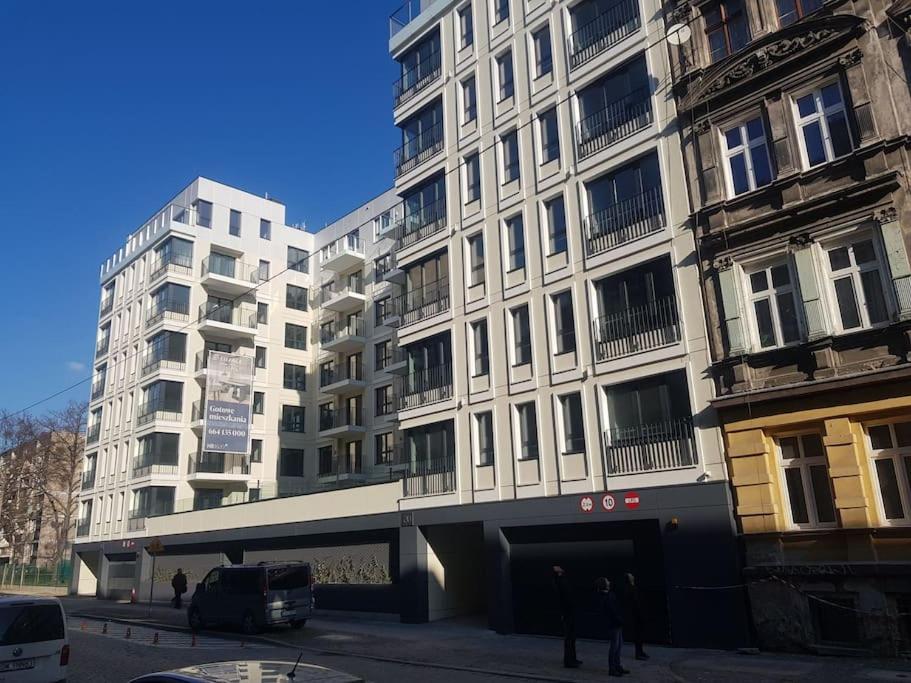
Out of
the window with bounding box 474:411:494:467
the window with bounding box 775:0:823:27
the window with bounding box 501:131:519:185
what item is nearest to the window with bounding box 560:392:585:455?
the window with bounding box 474:411:494:467

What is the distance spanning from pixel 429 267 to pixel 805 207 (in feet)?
44.5

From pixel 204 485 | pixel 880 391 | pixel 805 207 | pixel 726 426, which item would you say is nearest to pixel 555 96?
pixel 805 207

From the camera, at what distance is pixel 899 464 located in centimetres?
1345

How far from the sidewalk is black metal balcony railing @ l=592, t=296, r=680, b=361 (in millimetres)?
7116

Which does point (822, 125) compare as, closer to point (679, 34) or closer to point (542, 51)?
point (679, 34)

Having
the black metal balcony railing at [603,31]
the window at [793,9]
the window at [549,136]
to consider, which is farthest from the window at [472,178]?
the window at [793,9]

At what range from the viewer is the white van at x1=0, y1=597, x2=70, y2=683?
10.7 m

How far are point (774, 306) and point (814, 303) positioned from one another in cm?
106

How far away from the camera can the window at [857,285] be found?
14.0 m

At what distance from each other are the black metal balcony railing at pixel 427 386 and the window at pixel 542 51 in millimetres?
10023

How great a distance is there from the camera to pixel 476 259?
23641 millimetres

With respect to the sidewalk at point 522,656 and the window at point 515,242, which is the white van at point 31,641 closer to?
the sidewalk at point 522,656

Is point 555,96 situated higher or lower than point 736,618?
higher

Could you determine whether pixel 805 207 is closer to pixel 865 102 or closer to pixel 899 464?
pixel 865 102
